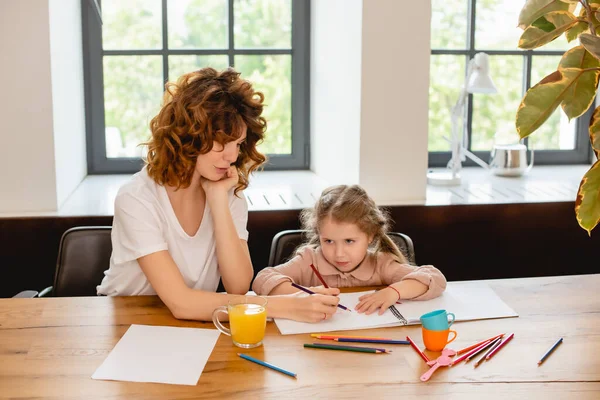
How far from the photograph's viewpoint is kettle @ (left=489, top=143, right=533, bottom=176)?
3.27 meters

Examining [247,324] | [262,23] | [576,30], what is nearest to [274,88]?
[262,23]

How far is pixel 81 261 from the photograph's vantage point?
2.27m

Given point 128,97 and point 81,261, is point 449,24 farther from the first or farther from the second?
point 81,261

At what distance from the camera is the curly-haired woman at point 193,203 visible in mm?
1859

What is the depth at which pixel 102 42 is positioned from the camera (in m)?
3.18

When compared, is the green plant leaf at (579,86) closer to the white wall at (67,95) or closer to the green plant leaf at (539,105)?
the green plant leaf at (539,105)

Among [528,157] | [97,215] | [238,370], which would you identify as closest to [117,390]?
[238,370]

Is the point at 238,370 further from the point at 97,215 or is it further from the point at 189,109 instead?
the point at 97,215

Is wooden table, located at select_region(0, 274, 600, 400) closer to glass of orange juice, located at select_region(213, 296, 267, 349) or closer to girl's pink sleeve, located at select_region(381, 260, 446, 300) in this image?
glass of orange juice, located at select_region(213, 296, 267, 349)

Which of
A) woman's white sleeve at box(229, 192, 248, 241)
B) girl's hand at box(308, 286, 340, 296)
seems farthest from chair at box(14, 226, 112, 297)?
girl's hand at box(308, 286, 340, 296)

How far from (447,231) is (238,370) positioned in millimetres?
1475

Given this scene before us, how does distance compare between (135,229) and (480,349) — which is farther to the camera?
(135,229)

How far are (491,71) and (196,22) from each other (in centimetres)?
134

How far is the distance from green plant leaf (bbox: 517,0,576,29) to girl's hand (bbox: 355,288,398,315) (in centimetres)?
77
